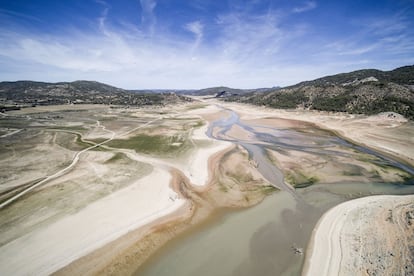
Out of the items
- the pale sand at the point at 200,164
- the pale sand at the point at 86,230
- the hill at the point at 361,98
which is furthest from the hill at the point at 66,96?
the pale sand at the point at 86,230

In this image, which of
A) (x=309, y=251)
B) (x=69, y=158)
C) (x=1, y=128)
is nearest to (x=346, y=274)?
(x=309, y=251)

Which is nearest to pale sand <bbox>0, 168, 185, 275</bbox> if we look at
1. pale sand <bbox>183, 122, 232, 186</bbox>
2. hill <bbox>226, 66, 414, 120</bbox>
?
pale sand <bbox>183, 122, 232, 186</bbox>

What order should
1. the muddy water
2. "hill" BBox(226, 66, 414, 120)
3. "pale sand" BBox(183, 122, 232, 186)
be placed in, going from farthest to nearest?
"hill" BBox(226, 66, 414, 120) < "pale sand" BBox(183, 122, 232, 186) < the muddy water

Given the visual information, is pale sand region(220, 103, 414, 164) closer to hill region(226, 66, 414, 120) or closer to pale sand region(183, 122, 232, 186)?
hill region(226, 66, 414, 120)

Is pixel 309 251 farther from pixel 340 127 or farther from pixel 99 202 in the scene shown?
pixel 340 127

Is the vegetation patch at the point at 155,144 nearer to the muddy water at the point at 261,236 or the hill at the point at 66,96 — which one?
the muddy water at the point at 261,236
